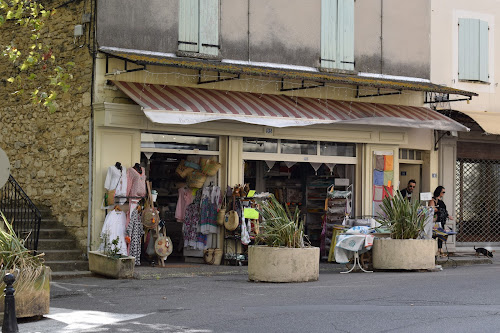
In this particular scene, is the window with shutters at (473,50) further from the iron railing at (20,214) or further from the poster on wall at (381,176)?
the iron railing at (20,214)

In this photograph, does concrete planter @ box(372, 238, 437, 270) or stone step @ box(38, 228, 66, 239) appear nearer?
concrete planter @ box(372, 238, 437, 270)

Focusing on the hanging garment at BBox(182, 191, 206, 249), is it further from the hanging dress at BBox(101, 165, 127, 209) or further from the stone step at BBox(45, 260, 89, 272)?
the stone step at BBox(45, 260, 89, 272)

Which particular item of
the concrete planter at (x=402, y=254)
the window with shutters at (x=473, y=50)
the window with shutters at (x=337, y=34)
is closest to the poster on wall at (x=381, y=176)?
the window with shutters at (x=337, y=34)

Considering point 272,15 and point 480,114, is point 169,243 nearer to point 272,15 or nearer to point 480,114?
point 272,15

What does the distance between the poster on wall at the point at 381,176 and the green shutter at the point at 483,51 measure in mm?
3974

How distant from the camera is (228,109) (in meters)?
17.2

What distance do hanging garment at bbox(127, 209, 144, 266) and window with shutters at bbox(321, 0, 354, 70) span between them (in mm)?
5808

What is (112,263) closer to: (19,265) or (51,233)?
(51,233)

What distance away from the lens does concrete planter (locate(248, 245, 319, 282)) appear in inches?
556

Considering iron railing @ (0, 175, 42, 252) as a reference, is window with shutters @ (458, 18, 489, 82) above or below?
above

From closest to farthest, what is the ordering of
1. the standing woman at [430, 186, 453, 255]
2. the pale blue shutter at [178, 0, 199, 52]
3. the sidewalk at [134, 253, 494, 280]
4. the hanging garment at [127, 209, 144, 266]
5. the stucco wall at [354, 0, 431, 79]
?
the sidewalk at [134, 253, 494, 280], the hanging garment at [127, 209, 144, 266], the pale blue shutter at [178, 0, 199, 52], the standing woman at [430, 186, 453, 255], the stucco wall at [354, 0, 431, 79]

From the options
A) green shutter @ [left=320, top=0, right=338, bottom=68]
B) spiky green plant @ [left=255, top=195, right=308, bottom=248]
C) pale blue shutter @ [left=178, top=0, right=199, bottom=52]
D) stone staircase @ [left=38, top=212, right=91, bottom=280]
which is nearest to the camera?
spiky green plant @ [left=255, top=195, right=308, bottom=248]

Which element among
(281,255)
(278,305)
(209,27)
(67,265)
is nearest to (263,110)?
(209,27)

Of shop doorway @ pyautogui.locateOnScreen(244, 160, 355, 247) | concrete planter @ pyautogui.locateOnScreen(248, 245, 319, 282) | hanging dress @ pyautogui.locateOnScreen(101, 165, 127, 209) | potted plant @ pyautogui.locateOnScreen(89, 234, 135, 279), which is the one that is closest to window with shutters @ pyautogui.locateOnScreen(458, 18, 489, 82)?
shop doorway @ pyautogui.locateOnScreen(244, 160, 355, 247)
